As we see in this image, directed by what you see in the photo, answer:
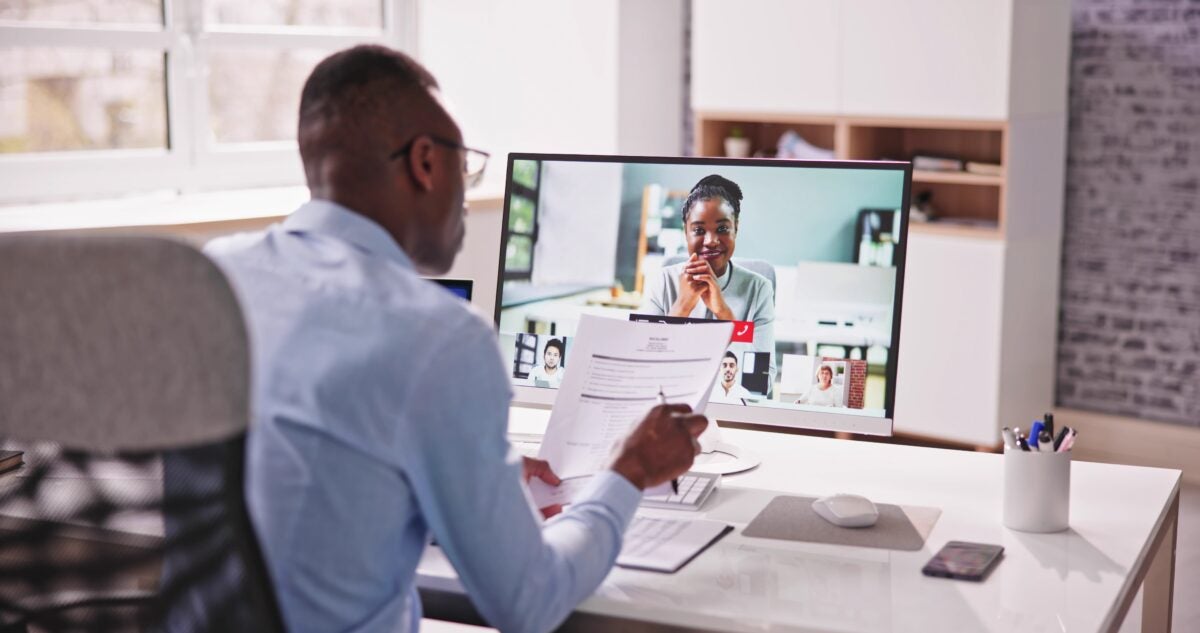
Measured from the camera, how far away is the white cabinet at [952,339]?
14.0 ft

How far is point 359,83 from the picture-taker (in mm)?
1253

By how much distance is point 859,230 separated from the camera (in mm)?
1802

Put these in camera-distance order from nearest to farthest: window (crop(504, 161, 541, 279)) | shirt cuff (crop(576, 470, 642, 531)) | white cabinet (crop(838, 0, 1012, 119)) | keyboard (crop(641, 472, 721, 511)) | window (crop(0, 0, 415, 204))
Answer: shirt cuff (crop(576, 470, 642, 531)) → keyboard (crop(641, 472, 721, 511)) → window (crop(504, 161, 541, 279)) → window (crop(0, 0, 415, 204)) → white cabinet (crop(838, 0, 1012, 119))

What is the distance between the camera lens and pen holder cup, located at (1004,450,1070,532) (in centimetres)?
155

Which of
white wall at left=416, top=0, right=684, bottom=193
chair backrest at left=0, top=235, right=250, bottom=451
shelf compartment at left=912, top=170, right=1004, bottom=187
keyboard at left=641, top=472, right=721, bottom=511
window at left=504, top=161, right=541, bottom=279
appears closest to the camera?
chair backrest at left=0, top=235, right=250, bottom=451

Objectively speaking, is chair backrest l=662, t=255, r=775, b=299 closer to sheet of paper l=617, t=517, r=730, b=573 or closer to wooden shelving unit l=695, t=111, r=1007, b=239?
sheet of paper l=617, t=517, r=730, b=573

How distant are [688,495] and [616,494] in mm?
391

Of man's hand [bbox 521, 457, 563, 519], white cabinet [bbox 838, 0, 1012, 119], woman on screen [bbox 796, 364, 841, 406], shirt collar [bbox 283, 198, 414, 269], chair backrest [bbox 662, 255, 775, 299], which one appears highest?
white cabinet [bbox 838, 0, 1012, 119]

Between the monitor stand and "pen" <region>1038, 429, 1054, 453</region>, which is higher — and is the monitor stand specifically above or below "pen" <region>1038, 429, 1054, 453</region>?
below

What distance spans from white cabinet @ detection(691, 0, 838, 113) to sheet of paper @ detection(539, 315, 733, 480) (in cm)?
308

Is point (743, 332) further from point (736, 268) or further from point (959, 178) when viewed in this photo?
point (959, 178)

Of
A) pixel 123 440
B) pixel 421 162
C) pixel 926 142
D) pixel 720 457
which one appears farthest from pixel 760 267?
pixel 926 142

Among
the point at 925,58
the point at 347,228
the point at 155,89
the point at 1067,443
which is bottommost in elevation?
the point at 1067,443

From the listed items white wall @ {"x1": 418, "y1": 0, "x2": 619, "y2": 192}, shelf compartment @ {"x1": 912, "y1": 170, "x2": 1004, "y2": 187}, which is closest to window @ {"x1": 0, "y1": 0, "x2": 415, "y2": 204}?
white wall @ {"x1": 418, "y1": 0, "x2": 619, "y2": 192}
